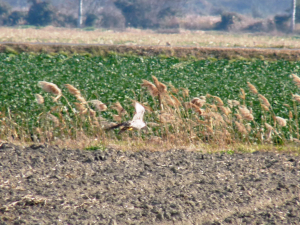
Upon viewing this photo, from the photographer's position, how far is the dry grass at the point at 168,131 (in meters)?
7.66

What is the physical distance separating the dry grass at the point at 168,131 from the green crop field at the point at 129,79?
43 centimetres

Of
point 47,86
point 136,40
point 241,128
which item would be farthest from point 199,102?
point 136,40

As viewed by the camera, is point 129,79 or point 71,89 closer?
point 71,89

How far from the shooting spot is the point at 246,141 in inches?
333

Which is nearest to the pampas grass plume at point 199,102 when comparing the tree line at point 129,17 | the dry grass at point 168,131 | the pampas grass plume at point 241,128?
the dry grass at point 168,131

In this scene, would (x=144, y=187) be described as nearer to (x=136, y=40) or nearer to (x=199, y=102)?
(x=199, y=102)

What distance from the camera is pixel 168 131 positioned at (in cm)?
814

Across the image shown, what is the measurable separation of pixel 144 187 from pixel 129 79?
8879mm

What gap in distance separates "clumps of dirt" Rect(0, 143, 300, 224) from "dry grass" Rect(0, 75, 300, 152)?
2.29 feet

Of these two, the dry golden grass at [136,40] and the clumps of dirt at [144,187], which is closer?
the clumps of dirt at [144,187]

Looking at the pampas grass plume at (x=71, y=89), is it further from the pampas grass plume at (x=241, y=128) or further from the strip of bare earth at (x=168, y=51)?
the strip of bare earth at (x=168, y=51)

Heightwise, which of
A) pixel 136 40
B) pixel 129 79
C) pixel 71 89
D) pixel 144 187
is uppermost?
pixel 136 40

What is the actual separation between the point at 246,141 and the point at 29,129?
14.3 ft

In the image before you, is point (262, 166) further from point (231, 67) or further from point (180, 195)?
point (231, 67)
